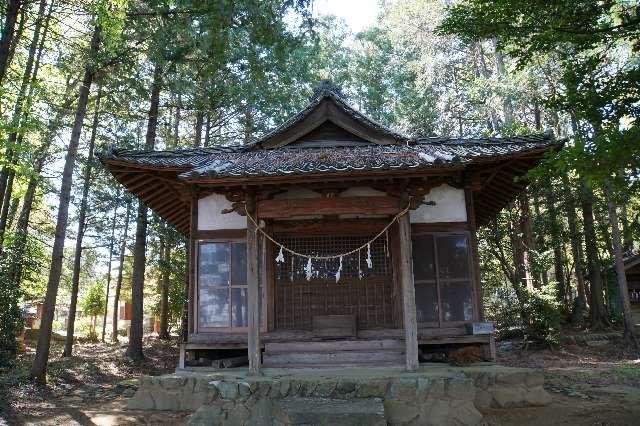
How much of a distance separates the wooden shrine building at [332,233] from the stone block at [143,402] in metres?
1.31

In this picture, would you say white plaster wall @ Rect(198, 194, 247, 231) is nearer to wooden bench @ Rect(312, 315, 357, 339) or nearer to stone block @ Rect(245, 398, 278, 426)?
wooden bench @ Rect(312, 315, 357, 339)

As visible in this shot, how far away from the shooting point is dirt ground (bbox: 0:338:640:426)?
24.4 ft

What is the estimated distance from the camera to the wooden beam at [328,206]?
8.34m

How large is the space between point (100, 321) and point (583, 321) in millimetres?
31121

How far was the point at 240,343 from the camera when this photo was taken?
8.97 meters

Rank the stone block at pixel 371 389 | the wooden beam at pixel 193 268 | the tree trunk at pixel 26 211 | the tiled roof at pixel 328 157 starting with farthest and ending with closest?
the tree trunk at pixel 26 211, the wooden beam at pixel 193 268, the tiled roof at pixel 328 157, the stone block at pixel 371 389

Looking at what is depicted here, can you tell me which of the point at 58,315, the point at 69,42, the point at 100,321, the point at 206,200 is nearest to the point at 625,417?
the point at 206,200

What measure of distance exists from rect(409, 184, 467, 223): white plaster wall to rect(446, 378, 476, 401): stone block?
132 inches

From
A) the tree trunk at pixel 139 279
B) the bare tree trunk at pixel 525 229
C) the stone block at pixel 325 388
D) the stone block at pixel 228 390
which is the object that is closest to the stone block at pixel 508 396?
the stone block at pixel 325 388

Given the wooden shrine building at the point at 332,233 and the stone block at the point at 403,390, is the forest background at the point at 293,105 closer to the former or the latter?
the wooden shrine building at the point at 332,233

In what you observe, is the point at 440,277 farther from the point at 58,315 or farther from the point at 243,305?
the point at 58,315

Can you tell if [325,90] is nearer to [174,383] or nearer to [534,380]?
[174,383]

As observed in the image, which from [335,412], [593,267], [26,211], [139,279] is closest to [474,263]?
[335,412]

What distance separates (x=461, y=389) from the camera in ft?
23.5
